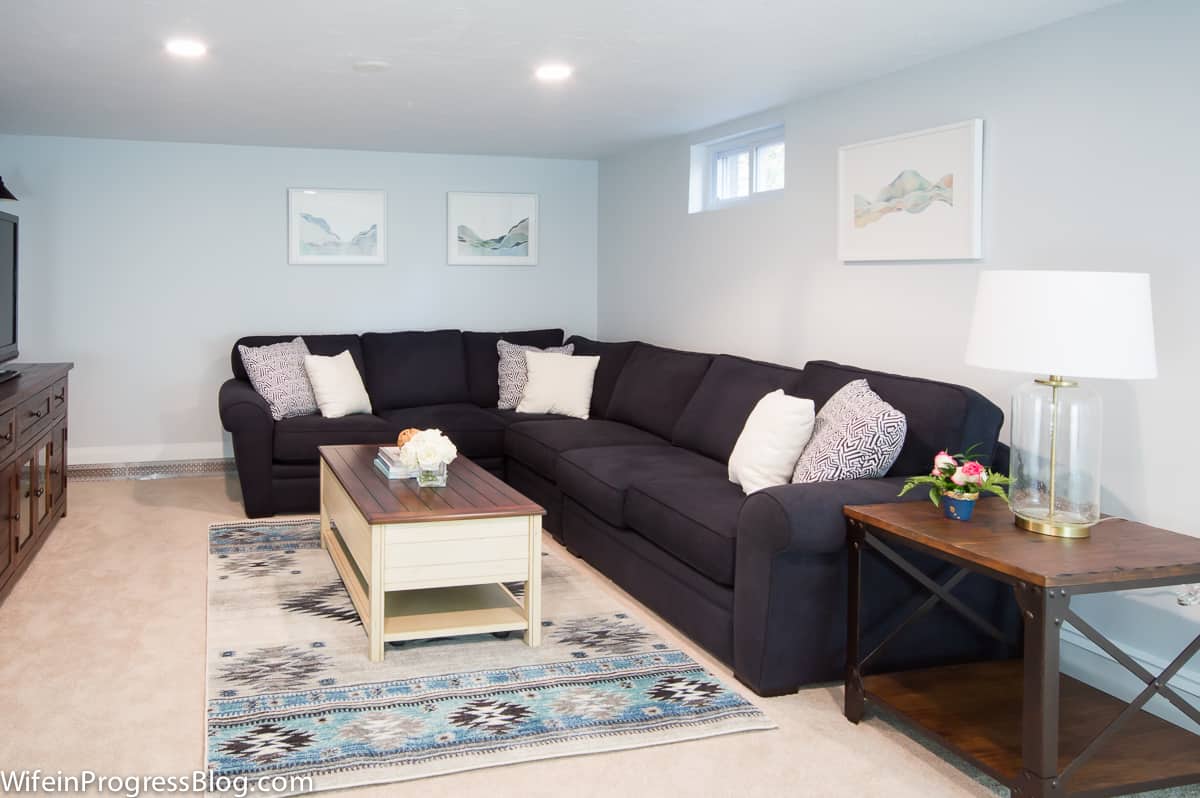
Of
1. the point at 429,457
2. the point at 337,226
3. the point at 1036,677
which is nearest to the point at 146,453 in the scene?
the point at 337,226

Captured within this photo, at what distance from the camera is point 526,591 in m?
3.59

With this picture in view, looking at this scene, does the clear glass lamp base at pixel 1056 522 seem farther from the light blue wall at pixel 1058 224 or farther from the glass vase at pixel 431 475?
the glass vase at pixel 431 475

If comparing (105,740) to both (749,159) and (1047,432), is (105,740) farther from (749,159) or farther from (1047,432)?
(749,159)

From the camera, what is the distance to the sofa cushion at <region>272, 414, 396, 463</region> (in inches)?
214

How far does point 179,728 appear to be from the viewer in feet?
9.40

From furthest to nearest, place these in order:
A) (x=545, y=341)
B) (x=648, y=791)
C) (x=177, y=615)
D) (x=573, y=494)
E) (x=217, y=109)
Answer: (x=545, y=341), (x=217, y=109), (x=573, y=494), (x=177, y=615), (x=648, y=791)

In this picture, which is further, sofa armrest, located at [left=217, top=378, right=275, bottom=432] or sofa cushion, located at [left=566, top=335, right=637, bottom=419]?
sofa cushion, located at [left=566, top=335, right=637, bottom=419]

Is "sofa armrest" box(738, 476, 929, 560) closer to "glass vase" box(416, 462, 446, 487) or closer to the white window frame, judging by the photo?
"glass vase" box(416, 462, 446, 487)

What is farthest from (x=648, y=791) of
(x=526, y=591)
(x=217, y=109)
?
(x=217, y=109)

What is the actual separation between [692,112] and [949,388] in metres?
2.37

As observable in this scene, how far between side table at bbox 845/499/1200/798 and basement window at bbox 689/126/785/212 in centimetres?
266

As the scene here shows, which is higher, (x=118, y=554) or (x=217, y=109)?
(x=217, y=109)

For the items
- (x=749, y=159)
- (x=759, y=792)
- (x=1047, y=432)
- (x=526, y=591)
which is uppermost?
(x=749, y=159)

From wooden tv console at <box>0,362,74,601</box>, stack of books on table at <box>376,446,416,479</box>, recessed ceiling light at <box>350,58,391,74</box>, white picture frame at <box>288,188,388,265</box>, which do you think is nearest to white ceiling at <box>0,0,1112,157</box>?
recessed ceiling light at <box>350,58,391,74</box>
